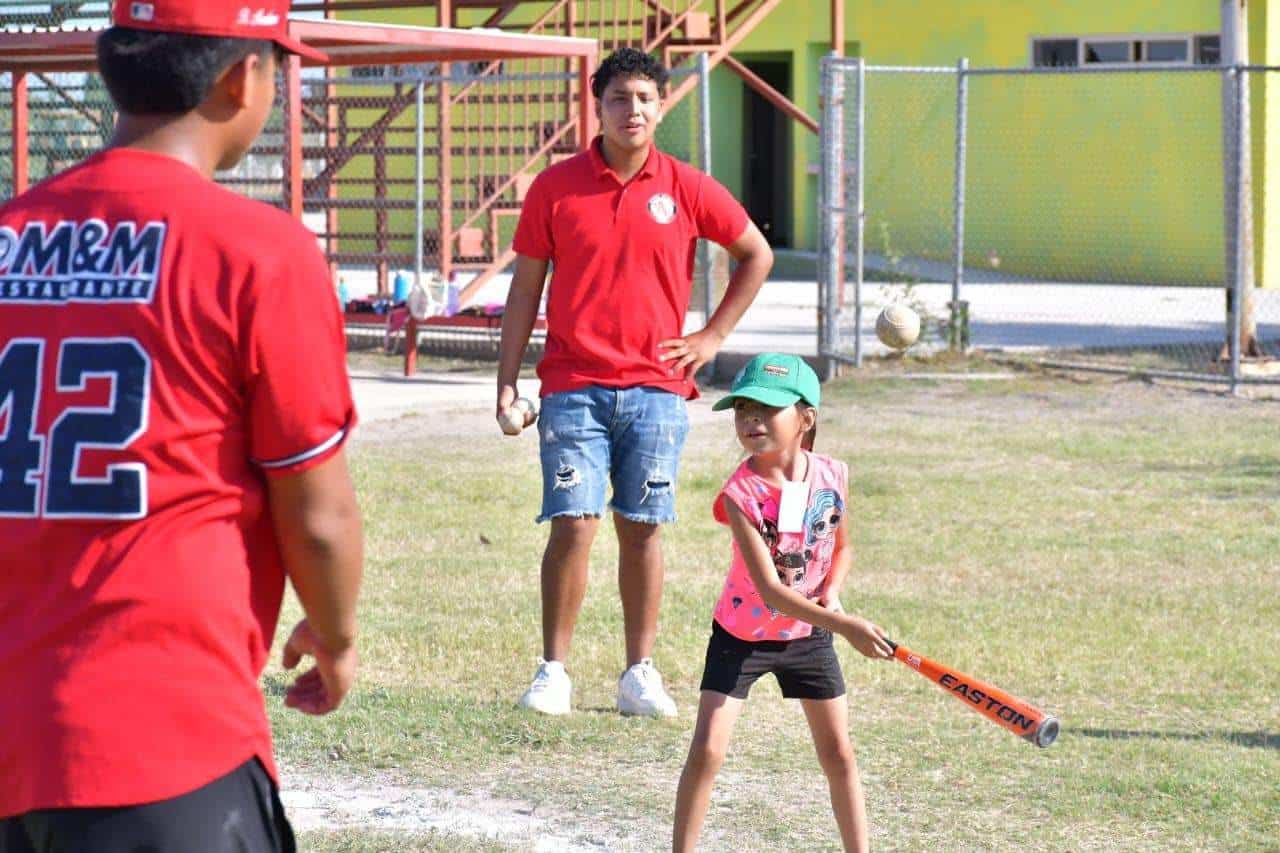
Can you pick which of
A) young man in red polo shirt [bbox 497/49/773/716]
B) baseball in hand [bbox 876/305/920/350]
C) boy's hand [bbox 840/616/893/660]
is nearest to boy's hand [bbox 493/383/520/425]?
young man in red polo shirt [bbox 497/49/773/716]

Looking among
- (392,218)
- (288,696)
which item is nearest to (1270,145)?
(392,218)

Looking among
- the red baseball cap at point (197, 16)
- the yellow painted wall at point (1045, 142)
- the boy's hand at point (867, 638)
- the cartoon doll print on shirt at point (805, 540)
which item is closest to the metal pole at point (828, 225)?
the yellow painted wall at point (1045, 142)

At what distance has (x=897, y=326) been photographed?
566 inches

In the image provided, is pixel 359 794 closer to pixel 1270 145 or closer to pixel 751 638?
pixel 751 638

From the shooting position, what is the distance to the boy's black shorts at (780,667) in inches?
183

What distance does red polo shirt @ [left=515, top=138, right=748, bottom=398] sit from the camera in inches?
247

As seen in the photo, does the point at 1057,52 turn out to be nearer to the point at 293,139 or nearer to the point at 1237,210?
the point at 1237,210

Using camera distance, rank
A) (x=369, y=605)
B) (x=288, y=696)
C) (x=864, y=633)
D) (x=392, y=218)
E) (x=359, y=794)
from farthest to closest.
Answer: (x=392, y=218) < (x=369, y=605) < (x=359, y=794) < (x=864, y=633) < (x=288, y=696)

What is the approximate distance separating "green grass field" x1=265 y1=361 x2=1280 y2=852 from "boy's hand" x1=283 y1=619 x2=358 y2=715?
2.17 meters

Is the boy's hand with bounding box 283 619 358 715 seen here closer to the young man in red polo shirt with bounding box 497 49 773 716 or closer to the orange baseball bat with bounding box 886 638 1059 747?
the orange baseball bat with bounding box 886 638 1059 747

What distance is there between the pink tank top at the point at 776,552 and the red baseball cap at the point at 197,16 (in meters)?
2.21

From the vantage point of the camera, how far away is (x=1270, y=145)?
22328 mm

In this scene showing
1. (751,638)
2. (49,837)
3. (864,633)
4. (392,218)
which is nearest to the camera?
(49,837)

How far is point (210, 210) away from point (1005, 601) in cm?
573
